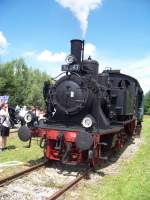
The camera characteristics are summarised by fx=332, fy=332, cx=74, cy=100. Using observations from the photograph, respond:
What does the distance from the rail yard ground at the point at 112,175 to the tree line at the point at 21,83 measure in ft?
71.9

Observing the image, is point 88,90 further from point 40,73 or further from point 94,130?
point 40,73

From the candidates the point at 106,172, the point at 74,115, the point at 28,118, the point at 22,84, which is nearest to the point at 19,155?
the point at 28,118

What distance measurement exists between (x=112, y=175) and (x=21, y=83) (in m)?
50.4

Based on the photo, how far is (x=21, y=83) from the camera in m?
58.4

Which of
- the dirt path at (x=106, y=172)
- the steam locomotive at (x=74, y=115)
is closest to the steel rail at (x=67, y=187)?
the dirt path at (x=106, y=172)

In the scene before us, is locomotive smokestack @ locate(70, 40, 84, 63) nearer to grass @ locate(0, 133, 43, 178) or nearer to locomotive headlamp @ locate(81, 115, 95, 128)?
locomotive headlamp @ locate(81, 115, 95, 128)

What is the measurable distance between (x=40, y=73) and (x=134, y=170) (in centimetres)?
7182

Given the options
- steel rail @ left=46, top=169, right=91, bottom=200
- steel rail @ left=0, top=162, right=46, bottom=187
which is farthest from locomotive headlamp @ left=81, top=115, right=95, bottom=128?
steel rail @ left=0, top=162, right=46, bottom=187

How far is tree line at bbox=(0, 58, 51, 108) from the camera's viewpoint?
4797cm

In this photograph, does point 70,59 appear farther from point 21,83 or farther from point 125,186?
point 21,83

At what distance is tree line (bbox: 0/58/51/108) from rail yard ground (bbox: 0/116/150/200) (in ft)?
71.9

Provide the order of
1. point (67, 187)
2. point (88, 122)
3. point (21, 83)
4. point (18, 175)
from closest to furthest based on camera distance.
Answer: point (67, 187) → point (18, 175) → point (88, 122) → point (21, 83)

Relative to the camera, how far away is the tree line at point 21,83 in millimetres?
47969

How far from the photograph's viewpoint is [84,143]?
855 centimetres
